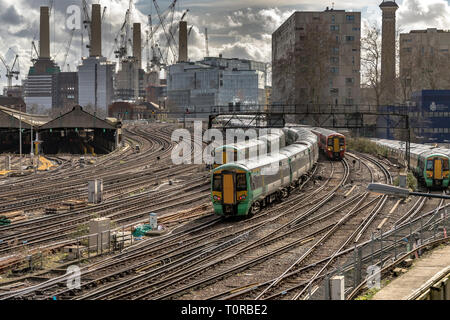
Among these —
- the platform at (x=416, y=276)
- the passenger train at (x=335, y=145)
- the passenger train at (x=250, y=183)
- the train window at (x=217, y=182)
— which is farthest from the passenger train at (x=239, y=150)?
the platform at (x=416, y=276)

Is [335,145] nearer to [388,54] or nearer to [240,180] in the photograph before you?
[240,180]

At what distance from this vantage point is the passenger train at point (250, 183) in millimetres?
29859

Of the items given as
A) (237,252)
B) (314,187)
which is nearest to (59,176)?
(314,187)

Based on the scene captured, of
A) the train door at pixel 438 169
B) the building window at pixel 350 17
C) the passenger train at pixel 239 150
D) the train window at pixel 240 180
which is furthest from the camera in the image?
the building window at pixel 350 17

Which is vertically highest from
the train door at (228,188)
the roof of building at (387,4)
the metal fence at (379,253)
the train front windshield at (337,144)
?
the roof of building at (387,4)

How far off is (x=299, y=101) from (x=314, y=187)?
51.8m

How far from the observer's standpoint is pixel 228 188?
1179 inches

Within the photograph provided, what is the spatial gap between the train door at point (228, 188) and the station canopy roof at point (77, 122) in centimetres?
4535

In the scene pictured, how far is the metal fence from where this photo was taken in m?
16.2

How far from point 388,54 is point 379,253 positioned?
100 m

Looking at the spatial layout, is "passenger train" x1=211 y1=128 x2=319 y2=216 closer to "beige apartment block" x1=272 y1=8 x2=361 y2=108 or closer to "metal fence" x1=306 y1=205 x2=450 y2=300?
"metal fence" x1=306 y1=205 x2=450 y2=300

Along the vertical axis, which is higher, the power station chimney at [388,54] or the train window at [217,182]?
the power station chimney at [388,54]

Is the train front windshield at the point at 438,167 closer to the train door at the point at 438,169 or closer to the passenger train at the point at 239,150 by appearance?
the train door at the point at 438,169

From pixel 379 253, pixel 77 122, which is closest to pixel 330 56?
pixel 77 122
